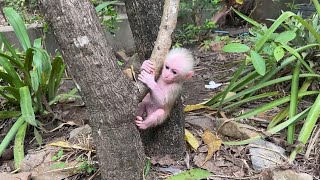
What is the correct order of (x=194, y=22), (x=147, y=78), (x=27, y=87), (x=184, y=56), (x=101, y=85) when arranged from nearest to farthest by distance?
1. (x=101, y=85)
2. (x=147, y=78)
3. (x=184, y=56)
4. (x=27, y=87)
5. (x=194, y=22)

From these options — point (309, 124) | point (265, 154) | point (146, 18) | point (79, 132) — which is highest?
point (146, 18)

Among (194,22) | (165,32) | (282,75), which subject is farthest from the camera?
(194,22)

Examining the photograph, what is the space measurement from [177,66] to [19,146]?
4.16ft

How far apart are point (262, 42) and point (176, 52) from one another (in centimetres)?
74

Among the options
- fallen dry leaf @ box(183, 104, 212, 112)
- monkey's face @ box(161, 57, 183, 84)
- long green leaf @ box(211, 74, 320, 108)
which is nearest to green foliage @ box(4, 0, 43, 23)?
fallen dry leaf @ box(183, 104, 212, 112)

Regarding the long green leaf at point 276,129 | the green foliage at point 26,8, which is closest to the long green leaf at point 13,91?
the long green leaf at point 276,129

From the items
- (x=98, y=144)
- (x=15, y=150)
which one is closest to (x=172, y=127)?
(x=98, y=144)

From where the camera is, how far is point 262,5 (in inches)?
259

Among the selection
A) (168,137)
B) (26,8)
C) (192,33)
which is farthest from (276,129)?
(26,8)

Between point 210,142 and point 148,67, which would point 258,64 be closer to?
point 210,142

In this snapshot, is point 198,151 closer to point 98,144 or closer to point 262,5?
point 98,144

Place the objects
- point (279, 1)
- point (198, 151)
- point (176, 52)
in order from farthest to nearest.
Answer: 1. point (279, 1)
2. point (198, 151)
3. point (176, 52)

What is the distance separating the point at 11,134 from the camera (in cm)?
295

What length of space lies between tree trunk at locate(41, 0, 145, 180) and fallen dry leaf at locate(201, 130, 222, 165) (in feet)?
2.03
